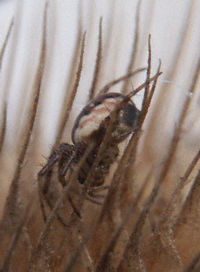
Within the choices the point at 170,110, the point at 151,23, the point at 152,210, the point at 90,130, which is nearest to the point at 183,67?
the point at 170,110

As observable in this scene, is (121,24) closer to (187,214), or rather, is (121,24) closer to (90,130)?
(90,130)

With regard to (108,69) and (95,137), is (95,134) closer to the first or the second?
(95,137)

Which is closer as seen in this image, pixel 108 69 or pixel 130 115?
pixel 130 115

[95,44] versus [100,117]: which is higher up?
[95,44]

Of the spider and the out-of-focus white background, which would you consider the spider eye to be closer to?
the spider

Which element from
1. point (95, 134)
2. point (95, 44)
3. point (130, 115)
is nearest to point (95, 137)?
point (95, 134)
